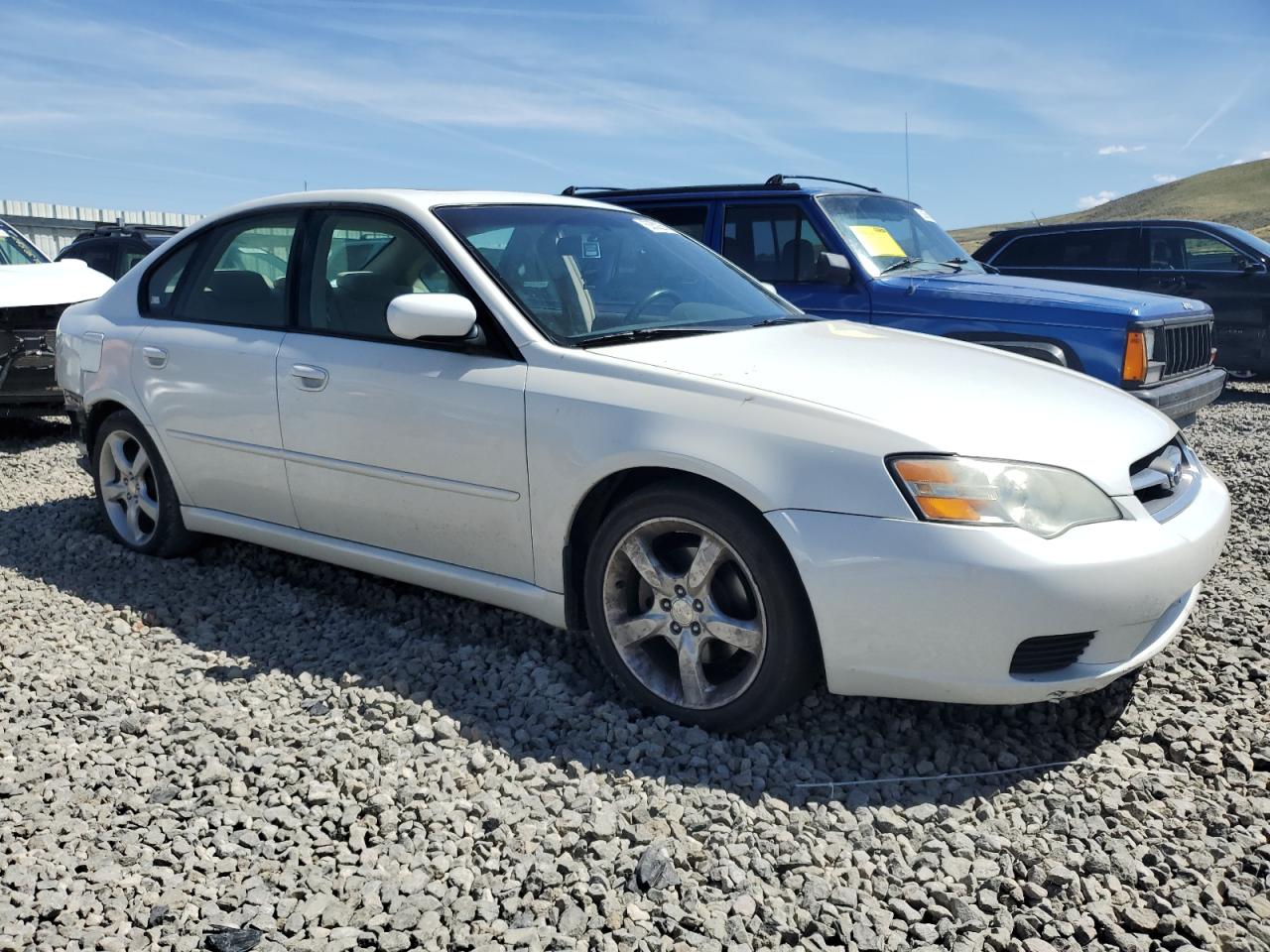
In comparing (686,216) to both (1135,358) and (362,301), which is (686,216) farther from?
(362,301)

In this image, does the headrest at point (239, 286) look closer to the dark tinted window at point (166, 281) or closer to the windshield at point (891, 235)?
the dark tinted window at point (166, 281)

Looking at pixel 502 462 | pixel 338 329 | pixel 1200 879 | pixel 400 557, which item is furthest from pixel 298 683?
pixel 1200 879

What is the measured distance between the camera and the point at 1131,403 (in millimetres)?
3930

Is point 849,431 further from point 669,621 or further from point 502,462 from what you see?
point 502,462

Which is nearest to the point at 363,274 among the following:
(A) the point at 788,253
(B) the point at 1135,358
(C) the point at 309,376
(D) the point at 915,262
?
(C) the point at 309,376

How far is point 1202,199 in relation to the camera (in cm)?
11656

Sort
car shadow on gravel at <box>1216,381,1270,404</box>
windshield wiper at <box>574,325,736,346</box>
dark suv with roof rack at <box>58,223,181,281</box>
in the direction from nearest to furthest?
windshield wiper at <box>574,325,736,346</box>
car shadow on gravel at <box>1216,381,1270,404</box>
dark suv with roof rack at <box>58,223,181,281</box>

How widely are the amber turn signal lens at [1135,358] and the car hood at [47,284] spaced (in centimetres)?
687

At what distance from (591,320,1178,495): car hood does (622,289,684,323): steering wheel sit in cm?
27

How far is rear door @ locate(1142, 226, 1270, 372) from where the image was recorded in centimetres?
1166

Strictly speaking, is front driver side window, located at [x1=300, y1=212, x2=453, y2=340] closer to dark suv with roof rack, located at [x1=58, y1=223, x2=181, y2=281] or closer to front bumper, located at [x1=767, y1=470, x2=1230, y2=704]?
front bumper, located at [x1=767, y1=470, x2=1230, y2=704]

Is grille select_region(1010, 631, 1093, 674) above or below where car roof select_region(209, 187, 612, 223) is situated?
below

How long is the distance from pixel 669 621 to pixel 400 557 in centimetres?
117

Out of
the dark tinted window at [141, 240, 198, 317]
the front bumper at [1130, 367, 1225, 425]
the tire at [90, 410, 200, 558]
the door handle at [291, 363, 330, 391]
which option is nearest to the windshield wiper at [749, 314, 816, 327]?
the door handle at [291, 363, 330, 391]
